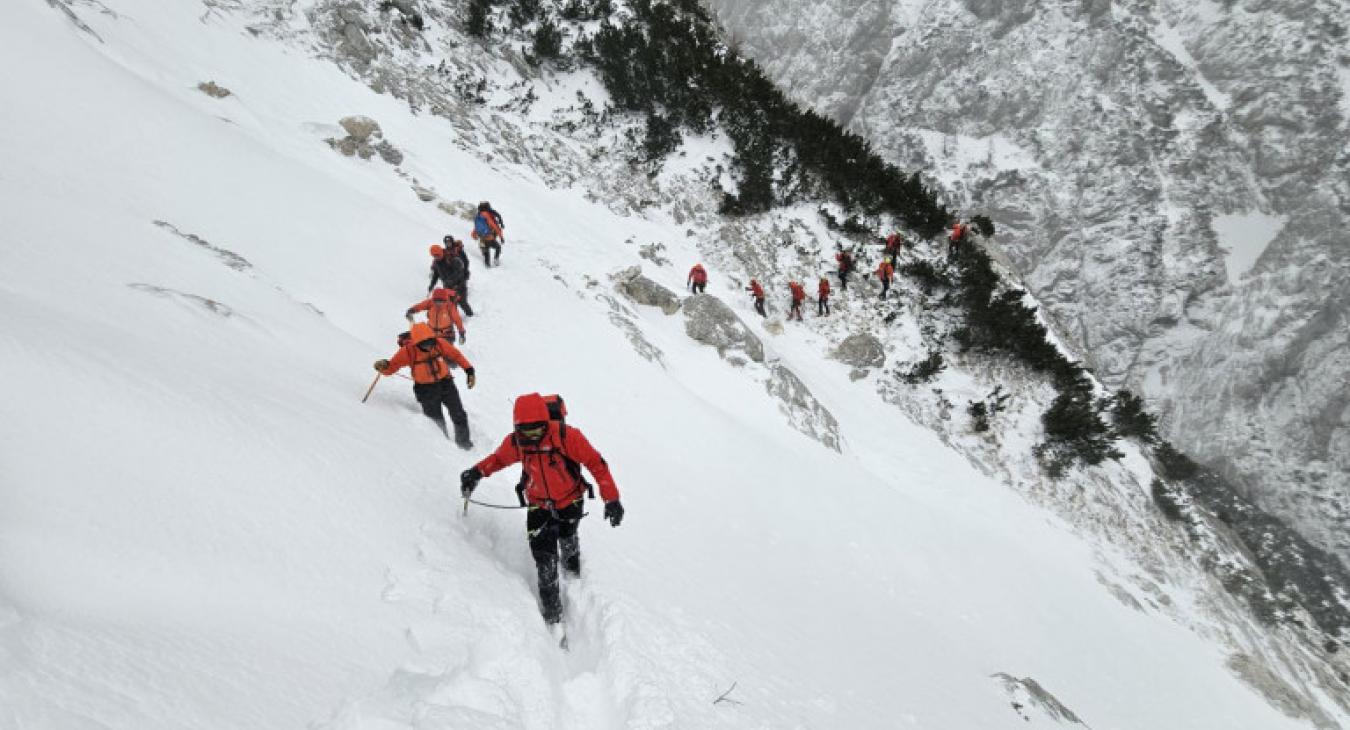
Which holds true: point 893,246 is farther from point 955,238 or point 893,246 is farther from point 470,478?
point 470,478

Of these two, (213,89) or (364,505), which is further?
(213,89)

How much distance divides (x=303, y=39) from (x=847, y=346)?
16759 mm

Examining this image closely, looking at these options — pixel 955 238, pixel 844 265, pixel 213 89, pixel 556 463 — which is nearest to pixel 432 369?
pixel 556 463

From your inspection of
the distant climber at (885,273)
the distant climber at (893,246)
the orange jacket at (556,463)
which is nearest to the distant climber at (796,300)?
the distant climber at (885,273)

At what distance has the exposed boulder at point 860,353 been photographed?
16.6 meters

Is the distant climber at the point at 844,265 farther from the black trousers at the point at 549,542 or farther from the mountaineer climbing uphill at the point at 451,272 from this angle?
the black trousers at the point at 549,542

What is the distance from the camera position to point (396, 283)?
9727mm

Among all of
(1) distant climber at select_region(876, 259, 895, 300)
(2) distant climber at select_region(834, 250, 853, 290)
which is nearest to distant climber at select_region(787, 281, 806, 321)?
(2) distant climber at select_region(834, 250, 853, 290)

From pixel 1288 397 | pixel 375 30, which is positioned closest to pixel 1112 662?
pixel 375 30

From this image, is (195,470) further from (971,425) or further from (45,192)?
(971,425)

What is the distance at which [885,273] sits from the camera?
17.3 meters

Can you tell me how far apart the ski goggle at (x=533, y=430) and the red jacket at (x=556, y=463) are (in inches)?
3.6

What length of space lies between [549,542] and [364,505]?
1157mm

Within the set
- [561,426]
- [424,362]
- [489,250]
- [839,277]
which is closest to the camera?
[561,426]
